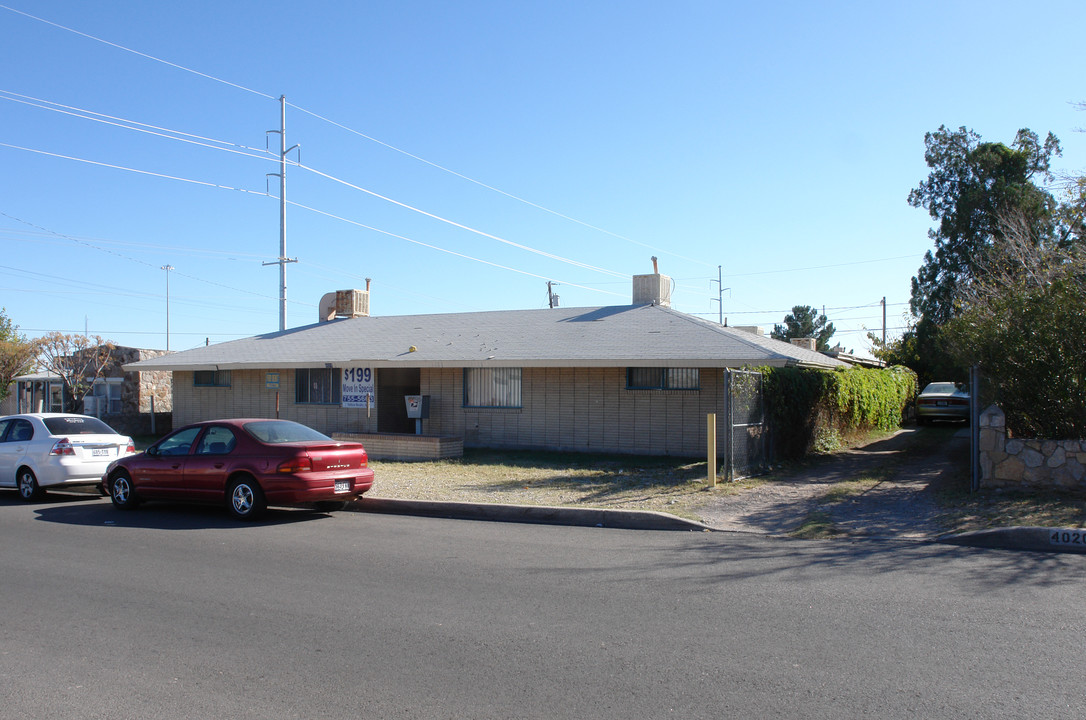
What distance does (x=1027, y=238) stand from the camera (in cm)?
1842

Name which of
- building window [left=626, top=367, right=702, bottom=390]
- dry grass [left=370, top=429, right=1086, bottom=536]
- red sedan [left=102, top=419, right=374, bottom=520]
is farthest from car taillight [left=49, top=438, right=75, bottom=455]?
building window [left=626, top=367, right=702, bottom=390]

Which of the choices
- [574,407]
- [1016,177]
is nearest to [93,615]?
[574,407]

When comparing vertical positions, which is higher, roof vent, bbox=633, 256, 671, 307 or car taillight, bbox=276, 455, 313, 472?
roof vent, bbox=633, 256, 671, 307

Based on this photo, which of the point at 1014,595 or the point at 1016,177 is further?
the point at 1016,177

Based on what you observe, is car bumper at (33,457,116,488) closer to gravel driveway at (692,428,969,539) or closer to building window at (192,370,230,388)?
gravel driveway at (692,428,969,539)

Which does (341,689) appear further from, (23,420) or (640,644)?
(23,420)

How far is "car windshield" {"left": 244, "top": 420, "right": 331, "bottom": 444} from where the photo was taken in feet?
37.4

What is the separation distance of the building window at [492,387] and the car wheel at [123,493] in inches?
370

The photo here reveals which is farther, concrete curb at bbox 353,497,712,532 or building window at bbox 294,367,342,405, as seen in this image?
building window at bbox 294,367,342,405

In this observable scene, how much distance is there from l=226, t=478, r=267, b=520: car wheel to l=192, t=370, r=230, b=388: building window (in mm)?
14037

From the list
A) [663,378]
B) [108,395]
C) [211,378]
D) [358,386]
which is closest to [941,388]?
[663,378]

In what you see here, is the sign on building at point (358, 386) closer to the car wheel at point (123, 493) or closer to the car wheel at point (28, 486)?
the car wheel at point (28, 486)

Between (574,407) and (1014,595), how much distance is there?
1270 cm

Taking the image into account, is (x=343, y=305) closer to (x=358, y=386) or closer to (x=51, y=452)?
(x=358, y=386)
